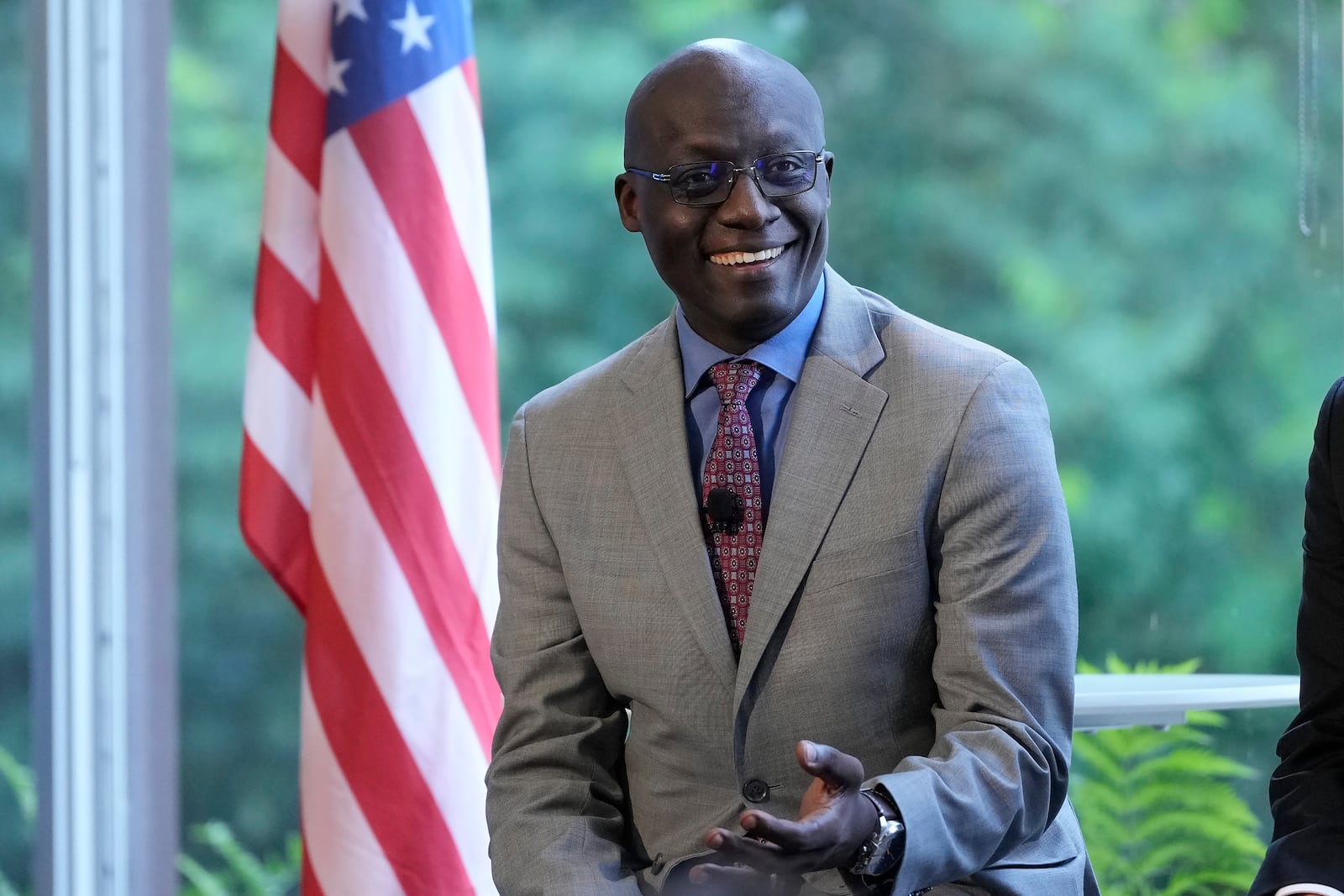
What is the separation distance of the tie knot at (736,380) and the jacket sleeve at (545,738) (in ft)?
A: 0.89

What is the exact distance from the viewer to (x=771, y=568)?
1628 mm

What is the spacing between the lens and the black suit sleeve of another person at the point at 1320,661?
4.71 ft

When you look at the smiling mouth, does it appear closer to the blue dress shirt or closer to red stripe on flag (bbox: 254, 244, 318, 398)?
the blue dress shirt

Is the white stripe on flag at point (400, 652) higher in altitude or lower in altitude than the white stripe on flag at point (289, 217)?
lower

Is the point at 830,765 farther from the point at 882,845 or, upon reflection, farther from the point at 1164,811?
the point at 1164,811

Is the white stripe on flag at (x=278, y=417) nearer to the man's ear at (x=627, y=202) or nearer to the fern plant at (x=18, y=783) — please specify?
the man's ear at (x=627, y=202)

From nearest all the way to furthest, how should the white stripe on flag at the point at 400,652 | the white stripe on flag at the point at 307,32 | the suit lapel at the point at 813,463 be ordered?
1. the suit lapel at the point at 813,463
2. the white stripe on flag at the point at 400,652
3. the white stripe on flag at the point at 307,32

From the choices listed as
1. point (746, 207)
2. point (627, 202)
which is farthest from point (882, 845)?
point (627, 202)

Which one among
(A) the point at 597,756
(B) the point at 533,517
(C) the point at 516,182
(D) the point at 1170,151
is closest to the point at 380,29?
(C) the point at 516,182

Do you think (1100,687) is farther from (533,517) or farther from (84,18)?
(84,18)

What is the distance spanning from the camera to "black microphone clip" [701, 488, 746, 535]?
1.68 meters

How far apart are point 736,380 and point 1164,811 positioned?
1.87 m

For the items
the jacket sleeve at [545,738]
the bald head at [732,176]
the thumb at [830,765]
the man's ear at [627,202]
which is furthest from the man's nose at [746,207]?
the thumb at [830,765]

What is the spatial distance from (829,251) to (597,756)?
5.33 ft
